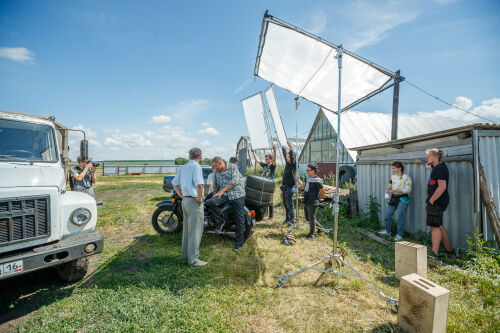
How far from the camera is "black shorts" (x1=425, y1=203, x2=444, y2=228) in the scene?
13.6 ft

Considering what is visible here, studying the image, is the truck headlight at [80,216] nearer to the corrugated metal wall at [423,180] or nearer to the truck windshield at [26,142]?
the truck windshield at [26,142]

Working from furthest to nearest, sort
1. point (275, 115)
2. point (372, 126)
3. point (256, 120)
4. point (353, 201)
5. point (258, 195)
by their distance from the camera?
1. point (256, 120)
2. point (372, 126)
3. point (275, 115)
4. point (353, 201)
5. point (258, 195)

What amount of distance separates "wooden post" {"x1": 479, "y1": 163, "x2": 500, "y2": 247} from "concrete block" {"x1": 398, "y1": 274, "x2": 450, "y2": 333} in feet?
9.06

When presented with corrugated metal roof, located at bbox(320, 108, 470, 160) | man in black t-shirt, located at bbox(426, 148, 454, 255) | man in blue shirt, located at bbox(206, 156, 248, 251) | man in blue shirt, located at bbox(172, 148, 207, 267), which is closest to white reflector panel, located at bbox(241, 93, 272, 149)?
corrugated metal roof, located at bbox(320, 108, 470, 160)

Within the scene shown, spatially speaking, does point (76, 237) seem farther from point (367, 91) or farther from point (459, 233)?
point (459, 233)

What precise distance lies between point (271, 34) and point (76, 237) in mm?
4757

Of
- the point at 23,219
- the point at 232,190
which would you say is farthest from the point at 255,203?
the point at 23,219

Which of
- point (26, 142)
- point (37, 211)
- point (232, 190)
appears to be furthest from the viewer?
point (232, 190)

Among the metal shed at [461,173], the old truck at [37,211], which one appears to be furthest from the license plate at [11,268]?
the metal shed at [461,173]

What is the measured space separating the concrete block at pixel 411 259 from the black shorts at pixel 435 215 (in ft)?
4.14

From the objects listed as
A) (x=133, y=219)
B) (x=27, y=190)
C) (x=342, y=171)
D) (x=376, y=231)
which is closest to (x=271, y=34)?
(x=27, y=190)

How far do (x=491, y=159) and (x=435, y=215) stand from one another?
1475 millimetres

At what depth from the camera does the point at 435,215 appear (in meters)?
4.17

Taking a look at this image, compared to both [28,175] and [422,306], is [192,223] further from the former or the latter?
[422,306]
